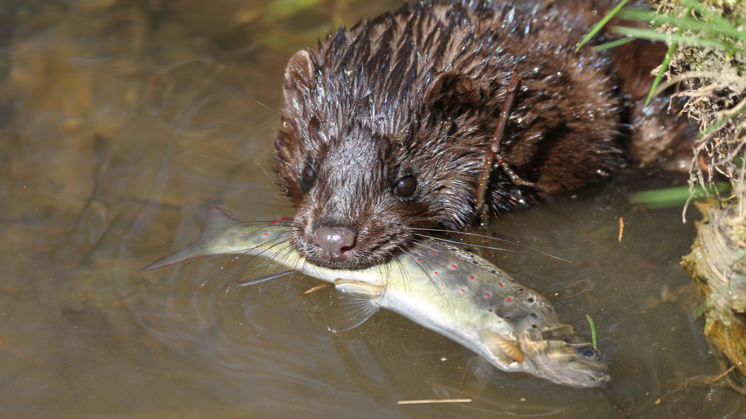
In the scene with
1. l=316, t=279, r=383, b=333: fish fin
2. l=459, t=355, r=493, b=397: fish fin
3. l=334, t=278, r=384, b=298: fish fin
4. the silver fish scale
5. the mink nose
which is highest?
the mink nose

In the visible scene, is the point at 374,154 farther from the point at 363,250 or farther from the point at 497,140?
the point at 497,140

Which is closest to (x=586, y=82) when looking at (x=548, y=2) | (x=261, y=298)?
(x=548, y=2)

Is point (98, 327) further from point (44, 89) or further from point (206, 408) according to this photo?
point (44, 89)

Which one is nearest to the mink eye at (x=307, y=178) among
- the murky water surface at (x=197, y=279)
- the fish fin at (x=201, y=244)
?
the fish fin at (x=201, y=244)

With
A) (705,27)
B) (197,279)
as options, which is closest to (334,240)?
(197,279)

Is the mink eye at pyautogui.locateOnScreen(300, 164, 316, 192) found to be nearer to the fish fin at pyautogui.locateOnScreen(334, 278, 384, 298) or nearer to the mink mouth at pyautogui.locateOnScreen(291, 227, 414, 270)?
the mink mouth at pyautogui.locateOnScreen(291, 227, 414, 270)

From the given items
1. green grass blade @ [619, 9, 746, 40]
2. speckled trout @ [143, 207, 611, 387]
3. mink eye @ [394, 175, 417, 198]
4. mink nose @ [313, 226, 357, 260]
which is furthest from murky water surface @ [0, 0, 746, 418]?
green grass blade @ [619, 9, 746, 40]
